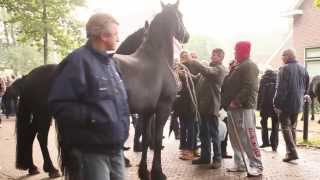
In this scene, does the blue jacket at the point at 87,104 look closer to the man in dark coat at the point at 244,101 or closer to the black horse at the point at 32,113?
the black horse at the point at 32,113

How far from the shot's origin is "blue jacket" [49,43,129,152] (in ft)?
11.8

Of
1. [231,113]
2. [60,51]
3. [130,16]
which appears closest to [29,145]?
[231,113]

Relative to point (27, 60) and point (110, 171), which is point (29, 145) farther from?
point (27, 60)

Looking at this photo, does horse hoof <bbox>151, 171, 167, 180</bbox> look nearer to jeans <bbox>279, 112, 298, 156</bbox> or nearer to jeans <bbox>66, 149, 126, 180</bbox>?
jeans <bbox>279, 112, 298, 156</bbox>

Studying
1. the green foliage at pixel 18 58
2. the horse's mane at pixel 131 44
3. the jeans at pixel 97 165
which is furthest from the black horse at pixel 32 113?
the green foliage at pixel 18 58

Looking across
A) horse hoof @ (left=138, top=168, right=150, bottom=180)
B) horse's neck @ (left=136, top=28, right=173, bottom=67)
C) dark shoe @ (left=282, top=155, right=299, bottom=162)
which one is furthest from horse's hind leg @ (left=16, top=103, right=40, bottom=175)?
dark shoe @ (left=282, top=155, right=299, bottom=162)

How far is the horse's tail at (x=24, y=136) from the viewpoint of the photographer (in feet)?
24.2

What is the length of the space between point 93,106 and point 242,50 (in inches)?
185

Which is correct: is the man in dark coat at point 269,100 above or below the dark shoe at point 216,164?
above

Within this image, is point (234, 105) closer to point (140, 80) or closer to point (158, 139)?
point (158, 139)

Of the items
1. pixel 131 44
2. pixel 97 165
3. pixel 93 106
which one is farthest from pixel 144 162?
pixel 93 106

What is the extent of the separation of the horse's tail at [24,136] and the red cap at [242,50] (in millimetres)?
3304

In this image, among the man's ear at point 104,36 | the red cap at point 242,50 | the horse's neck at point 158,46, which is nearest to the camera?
the man's ear at point 104,36

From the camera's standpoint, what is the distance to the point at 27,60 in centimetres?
4300
